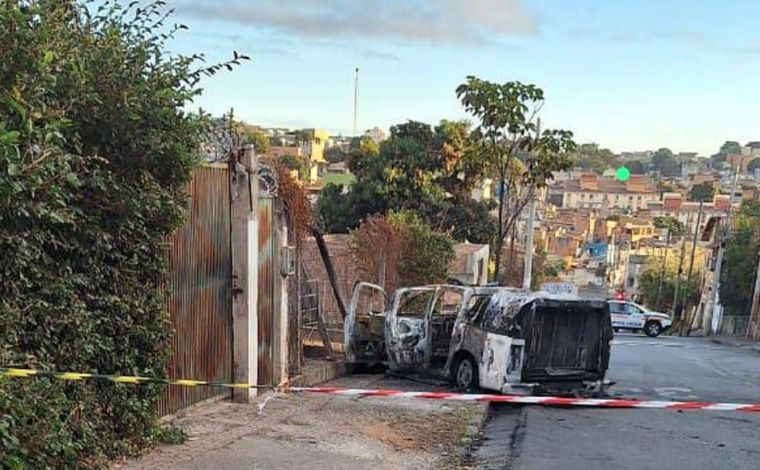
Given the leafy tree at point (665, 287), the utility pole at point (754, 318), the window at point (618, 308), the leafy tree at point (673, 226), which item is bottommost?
the leafy tree at point (665, 287)

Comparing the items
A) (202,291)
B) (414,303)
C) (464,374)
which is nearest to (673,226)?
(414,303)

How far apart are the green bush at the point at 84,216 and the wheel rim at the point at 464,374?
6035 mm

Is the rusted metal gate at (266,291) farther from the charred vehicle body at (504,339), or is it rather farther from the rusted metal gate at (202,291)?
the charred vehicle body at (504,339)

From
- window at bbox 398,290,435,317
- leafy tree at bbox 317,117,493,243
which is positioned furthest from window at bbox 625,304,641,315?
window at bbox 398,290,435,317

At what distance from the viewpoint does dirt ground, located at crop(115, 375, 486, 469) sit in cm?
735

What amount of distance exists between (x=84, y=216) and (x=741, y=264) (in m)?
52.3

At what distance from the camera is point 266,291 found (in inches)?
412

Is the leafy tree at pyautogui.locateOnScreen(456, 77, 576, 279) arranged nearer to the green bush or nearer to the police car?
the green bush

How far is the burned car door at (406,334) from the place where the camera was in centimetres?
1371

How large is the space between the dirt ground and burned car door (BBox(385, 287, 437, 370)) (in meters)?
2.53

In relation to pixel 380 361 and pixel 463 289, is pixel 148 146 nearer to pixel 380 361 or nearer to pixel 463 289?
pixel 463 289

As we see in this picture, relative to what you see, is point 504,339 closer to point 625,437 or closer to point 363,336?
point 625,437

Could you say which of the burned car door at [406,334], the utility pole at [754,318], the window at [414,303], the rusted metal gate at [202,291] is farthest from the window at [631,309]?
the rusted metal gate at [202,291]

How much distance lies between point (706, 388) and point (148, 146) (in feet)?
39.2
